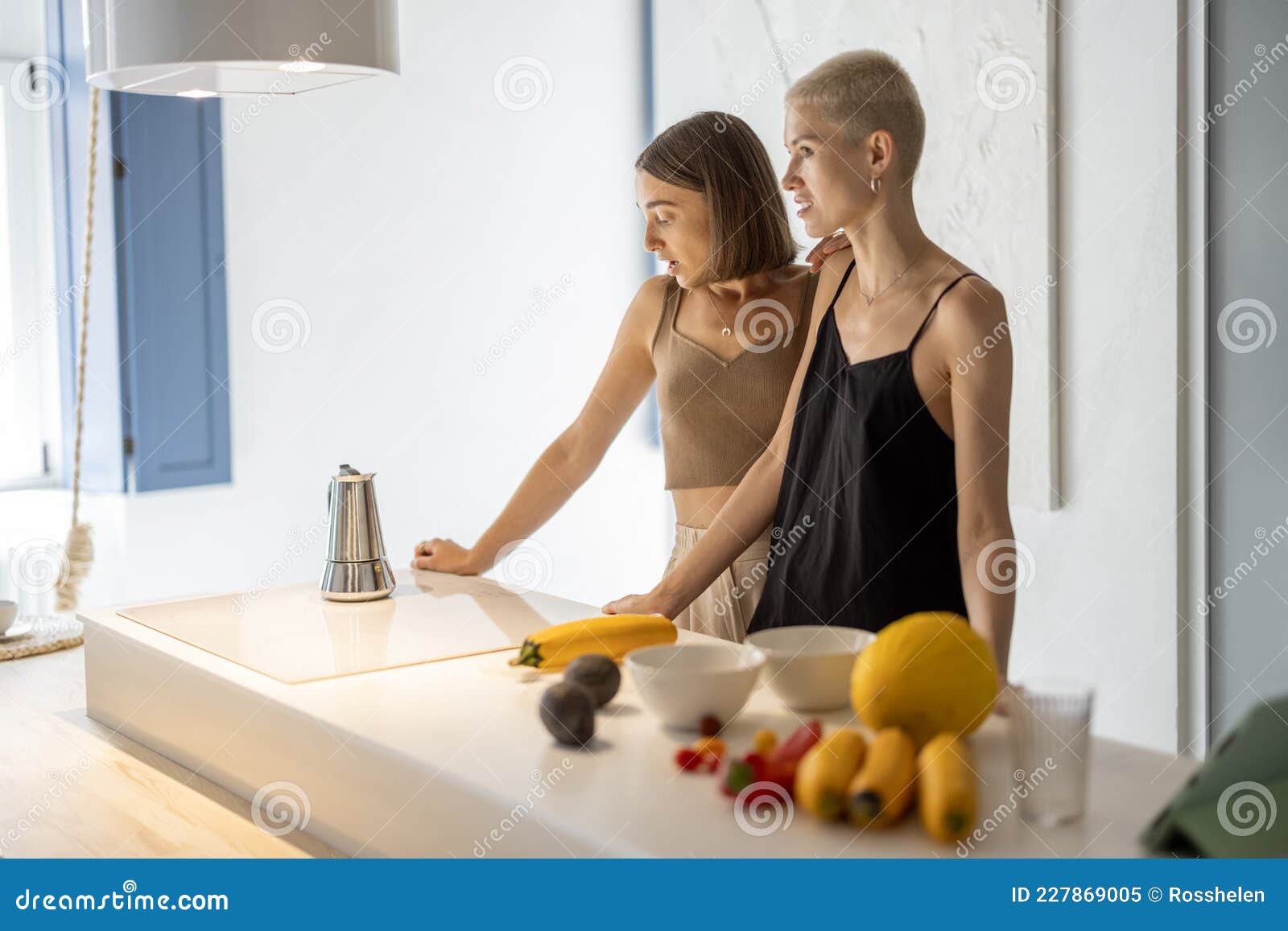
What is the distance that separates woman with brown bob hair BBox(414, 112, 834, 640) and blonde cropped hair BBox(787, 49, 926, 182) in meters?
0.31

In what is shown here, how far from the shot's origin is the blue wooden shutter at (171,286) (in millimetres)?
3201

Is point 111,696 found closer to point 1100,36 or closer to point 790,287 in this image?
point 790,287

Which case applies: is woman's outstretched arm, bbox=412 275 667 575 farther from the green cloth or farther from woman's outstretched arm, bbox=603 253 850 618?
the green cloth

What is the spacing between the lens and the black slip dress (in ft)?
5.38

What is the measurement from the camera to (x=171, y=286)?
129 inches

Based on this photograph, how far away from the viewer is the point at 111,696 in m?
1.55

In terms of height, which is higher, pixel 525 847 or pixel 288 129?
pixel 288 129

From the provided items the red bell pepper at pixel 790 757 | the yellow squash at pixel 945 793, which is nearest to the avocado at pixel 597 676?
the red bell pepper at pixel 790 757

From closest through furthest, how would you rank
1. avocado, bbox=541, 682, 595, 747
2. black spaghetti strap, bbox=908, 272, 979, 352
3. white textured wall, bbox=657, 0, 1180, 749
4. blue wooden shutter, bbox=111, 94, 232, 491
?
avocado, bbox=541, 682, 595, 747
black spaghetti strap, bbox=908, 272, 979, 352
white textured wall, bbox=657, 0, 1180, 749
blue wooden shutter, bbox=111, 94, 232, 491

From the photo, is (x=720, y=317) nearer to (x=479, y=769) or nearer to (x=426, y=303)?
(x=479, y=769)

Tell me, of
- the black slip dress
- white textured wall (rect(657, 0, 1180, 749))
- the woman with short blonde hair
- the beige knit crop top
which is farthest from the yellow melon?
white textured wall (rect(657, 0, 1180, 749))
